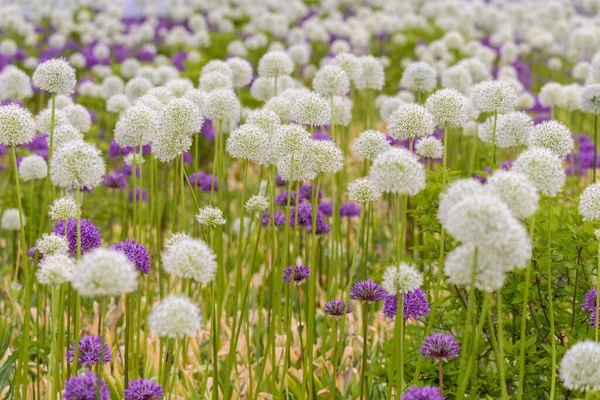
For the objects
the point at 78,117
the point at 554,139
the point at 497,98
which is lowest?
the point at 554,139

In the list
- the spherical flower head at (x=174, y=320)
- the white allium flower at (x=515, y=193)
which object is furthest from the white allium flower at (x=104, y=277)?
the white allium flower at (x=515, y=193)

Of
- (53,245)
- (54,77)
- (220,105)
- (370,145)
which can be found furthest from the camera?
(220,105)

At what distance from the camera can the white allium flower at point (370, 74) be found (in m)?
3.96

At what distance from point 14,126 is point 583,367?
1.87 metres

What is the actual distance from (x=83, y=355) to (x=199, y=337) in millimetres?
1467

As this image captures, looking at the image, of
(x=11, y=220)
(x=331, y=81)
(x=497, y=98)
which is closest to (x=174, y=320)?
(x=497, y=98)

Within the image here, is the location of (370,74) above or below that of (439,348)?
above

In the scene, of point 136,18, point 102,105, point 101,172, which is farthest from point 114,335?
point 136,18

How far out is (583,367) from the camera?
1811 millimetres

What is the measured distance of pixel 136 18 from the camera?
12828mm

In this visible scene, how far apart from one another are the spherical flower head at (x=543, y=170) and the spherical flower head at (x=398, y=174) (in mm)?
323

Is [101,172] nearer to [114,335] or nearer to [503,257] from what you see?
[503,257]

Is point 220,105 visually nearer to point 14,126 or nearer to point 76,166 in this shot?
point 14,126

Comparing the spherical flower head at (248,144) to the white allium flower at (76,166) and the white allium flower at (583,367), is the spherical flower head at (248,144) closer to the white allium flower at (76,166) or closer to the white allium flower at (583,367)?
the white allium flower at (76,166)
